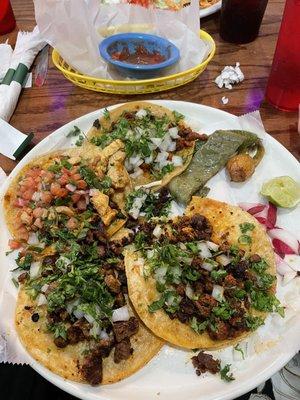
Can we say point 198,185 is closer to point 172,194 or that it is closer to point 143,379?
point 172,194

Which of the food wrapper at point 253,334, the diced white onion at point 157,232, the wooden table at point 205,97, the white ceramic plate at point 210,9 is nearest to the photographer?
the food wrapper at point 253,334

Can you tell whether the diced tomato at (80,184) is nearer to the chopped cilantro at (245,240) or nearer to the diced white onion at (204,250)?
the diced white onion at (204,250)

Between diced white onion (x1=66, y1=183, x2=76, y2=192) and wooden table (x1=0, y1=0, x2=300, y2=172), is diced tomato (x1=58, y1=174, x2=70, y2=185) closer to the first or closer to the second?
diced white onion (x1=66, y1=183, x2=76, y2=192)

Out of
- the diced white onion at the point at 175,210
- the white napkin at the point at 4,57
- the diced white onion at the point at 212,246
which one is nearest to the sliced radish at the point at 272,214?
the diced white onion at the point at 212,246

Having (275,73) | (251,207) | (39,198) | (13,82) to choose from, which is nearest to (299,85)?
(275,73)

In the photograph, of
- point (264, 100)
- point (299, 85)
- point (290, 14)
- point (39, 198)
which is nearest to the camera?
point (39, 198)
